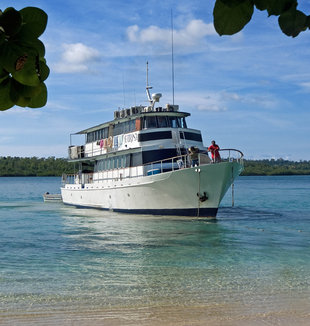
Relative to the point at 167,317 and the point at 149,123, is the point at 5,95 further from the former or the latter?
the point at 149,123

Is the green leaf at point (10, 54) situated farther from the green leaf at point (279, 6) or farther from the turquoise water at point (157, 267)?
the turquoise water at point (157, 267)

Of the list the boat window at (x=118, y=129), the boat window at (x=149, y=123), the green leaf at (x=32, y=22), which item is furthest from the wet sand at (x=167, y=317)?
the boat window at (x=118, y=129)

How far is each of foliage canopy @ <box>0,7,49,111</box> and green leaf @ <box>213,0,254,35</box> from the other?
518mm

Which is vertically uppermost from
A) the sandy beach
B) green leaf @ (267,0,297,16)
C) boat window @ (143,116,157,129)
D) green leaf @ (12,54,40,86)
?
boat window @ (143,116,157,129)

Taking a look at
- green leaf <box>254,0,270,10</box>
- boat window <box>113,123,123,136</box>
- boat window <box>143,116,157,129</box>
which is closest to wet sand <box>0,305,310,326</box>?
green leaf <box>254,0,270,10</box>

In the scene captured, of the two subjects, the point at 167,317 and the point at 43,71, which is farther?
the point at 167,317

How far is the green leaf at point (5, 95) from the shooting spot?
1319 millimetres

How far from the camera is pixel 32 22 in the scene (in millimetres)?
1228

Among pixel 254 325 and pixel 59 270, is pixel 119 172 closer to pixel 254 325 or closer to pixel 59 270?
pixel 59 270

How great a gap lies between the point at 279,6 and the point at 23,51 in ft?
2.53

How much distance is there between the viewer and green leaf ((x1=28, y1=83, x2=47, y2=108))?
1335 millimetres

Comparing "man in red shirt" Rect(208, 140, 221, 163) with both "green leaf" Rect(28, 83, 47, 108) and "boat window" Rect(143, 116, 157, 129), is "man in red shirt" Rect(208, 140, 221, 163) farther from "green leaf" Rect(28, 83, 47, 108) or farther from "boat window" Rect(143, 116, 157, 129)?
"green leaf" Rect(28, 83, 47, 108)

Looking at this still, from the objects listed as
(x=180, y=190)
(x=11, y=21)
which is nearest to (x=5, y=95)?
(x=11, y=21)

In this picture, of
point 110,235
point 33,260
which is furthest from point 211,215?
point 33,260
